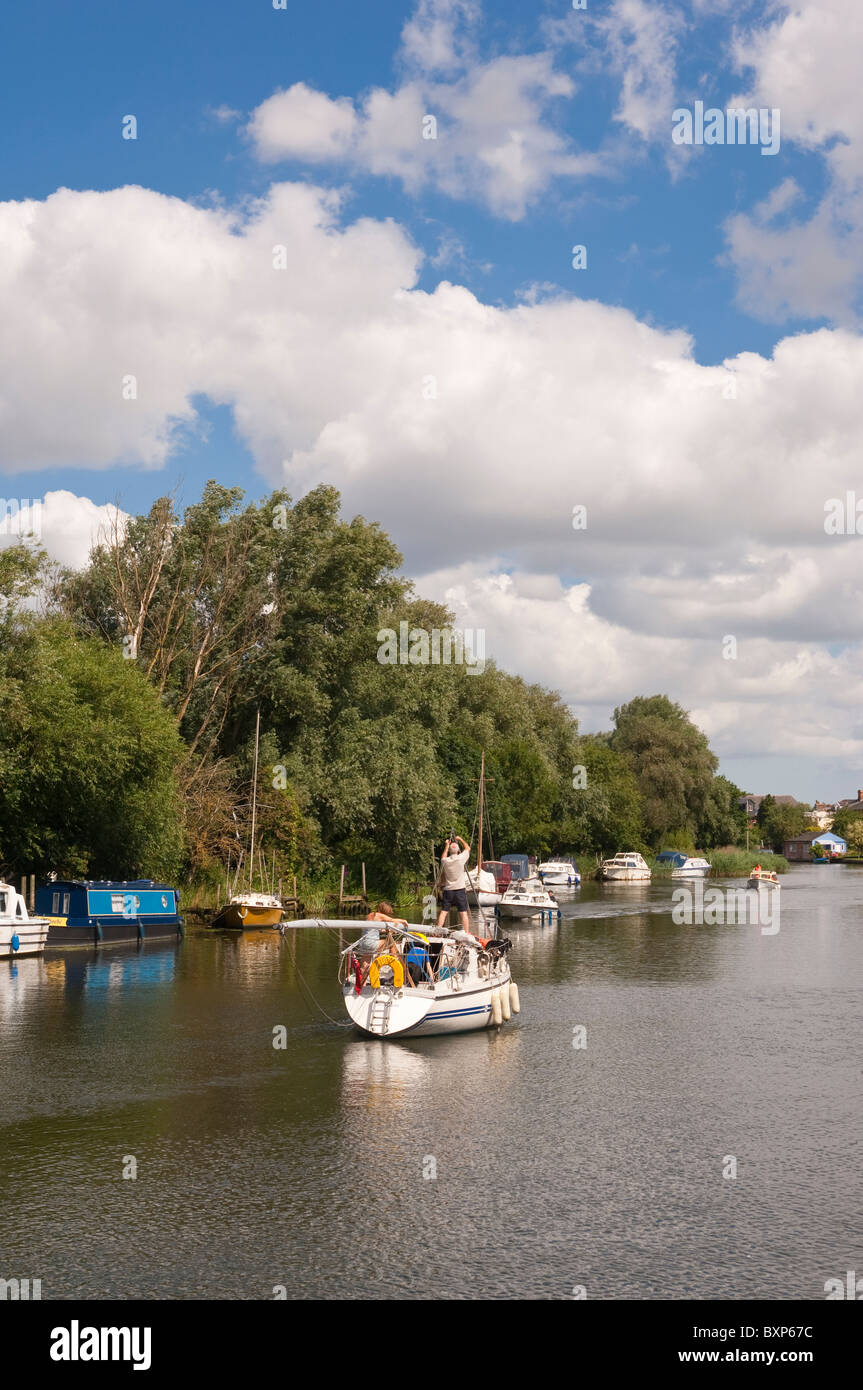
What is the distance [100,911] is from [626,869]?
62127 millimetres

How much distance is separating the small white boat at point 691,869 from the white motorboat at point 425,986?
7766 centimetres

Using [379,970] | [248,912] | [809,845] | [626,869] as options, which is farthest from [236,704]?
[809,845]

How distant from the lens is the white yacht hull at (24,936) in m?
36.7

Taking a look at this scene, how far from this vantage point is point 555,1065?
2123 centimetres

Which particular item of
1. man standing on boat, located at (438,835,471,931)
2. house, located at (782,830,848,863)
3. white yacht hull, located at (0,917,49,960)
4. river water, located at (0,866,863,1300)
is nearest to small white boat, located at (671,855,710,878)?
white yacht hull, located at (0,917,49,960)

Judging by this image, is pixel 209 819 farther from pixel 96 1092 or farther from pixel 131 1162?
pixel 131 1162

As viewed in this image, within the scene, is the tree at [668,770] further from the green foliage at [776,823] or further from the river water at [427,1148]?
the river water at [427,1148]

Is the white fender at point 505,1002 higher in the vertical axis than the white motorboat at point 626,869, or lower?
higher

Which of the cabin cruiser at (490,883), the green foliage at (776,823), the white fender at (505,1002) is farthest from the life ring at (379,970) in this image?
the green foliage at (776,823)

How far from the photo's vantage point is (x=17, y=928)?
3684 cm

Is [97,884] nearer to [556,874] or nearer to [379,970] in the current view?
[379,970]

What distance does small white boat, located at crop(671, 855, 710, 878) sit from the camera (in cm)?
10056
